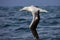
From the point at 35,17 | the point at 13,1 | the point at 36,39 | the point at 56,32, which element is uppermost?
the point at 35,17

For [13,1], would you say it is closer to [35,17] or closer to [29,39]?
[29,39]

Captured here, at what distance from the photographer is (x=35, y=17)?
2.27 metres

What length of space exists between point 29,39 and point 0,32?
282 centimetres

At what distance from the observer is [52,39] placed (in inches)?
406

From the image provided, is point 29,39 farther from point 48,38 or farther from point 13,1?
point 13,1

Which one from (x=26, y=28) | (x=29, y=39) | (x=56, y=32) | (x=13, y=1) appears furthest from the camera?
(x=13, y=1)

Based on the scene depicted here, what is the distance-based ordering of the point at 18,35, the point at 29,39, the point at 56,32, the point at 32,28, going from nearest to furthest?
1. the point at 32,28
2. the point at 29,39
3. the point at 18,35
4. the point at 56,32

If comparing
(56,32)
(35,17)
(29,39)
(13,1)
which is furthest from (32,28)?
(13,1)

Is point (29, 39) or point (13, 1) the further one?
point (13, 1)

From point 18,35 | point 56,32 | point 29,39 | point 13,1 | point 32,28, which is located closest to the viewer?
point 32,28

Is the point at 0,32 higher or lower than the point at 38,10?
lower

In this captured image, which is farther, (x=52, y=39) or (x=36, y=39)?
(x=52, y=39)

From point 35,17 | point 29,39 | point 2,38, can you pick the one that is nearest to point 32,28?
point 35,17

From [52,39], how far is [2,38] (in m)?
2.22
